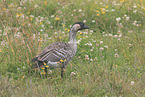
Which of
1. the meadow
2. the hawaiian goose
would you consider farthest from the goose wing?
the meadow

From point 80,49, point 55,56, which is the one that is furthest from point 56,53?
point 80,49

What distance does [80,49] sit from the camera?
710 cm

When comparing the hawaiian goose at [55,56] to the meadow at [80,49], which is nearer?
the meadow at [80,49]

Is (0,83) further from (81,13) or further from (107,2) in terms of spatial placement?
(107,2)

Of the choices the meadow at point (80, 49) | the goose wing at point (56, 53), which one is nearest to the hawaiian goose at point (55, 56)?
the goose wing at point (56, 53)

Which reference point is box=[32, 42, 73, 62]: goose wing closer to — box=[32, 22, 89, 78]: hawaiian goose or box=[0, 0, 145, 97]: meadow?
box=[32, 22, 89, 78]: hawaiian goose

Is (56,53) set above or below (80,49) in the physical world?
above

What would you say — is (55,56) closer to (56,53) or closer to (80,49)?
(56,53)

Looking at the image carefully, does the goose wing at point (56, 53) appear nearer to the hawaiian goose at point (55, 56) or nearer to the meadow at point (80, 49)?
the hawaiian goose at point (55, 56)

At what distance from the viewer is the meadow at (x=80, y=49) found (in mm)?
4805

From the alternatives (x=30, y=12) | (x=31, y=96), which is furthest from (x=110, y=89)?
(x=30, y=12)

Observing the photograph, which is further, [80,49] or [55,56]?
[80,49]

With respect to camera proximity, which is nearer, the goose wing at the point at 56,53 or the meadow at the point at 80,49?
the meadow at the point at 80,49

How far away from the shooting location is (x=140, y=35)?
287 inches
